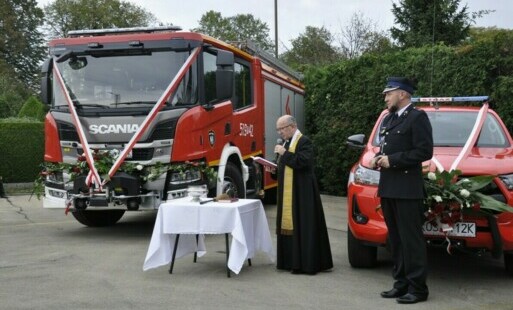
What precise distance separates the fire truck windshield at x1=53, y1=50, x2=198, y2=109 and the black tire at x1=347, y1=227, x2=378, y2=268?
3.02 metres

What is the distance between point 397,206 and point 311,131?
991cm

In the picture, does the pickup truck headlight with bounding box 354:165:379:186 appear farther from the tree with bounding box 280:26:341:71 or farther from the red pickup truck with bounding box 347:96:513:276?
the tree with bounding box 280:26:341:71

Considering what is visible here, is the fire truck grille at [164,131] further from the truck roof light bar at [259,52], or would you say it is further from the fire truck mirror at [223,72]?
the truck roof light bar at [259,52]

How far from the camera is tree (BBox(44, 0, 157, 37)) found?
5453cm

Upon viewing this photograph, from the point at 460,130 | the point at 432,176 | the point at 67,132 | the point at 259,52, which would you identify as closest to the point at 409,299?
the point at 432,176

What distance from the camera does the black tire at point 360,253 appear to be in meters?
6.26

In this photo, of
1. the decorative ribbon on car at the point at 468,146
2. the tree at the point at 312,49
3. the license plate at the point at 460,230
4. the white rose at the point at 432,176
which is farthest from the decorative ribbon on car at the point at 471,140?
the tree at the point at 312,49

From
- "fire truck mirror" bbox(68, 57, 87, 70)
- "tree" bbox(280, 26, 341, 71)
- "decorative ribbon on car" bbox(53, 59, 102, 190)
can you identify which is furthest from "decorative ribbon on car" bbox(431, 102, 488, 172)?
"tree" bbox(280, 26, 341, 71)

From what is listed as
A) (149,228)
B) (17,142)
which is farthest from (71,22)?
(149,228)

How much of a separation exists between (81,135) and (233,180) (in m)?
2.35

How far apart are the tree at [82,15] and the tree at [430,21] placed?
30.9 metres

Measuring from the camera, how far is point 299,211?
20.0ft

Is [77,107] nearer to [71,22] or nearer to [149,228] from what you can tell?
[149,228]

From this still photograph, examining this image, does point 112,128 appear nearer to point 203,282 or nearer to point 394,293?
point 203,282
